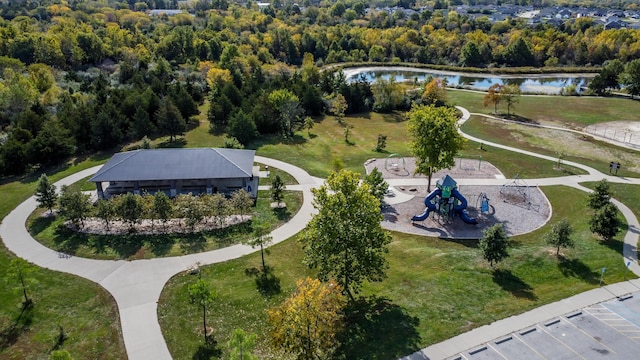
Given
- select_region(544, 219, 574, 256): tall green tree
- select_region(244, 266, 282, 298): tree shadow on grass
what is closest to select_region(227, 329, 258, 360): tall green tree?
select_region(244, 266, 282, 298): tree shadow on grass

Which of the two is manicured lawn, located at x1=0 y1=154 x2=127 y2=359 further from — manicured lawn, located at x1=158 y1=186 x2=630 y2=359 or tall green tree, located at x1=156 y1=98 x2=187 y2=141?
tall green tree, located at x1=156 y1=98 x2=187 y2=141

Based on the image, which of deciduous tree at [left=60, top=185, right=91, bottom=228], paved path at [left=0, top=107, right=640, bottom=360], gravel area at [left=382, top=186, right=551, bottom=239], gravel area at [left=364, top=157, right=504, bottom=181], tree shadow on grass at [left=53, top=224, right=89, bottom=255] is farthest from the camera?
gravel area at [left=364, top=157, right=504, bottom=181]

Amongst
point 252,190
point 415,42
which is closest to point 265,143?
point 252,190

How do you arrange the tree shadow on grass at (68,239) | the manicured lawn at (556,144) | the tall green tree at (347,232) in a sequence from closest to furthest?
the tall green tree at (347,232) < the tree shadow on grass at (68,239) < the manicured lawn at (556,144)

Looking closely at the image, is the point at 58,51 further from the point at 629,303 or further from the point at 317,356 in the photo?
the point at 629,303

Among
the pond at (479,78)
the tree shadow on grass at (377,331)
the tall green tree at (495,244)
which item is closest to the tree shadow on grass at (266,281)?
the tree shadow on grass at (377,331)

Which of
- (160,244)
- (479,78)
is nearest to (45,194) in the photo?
(160,244)

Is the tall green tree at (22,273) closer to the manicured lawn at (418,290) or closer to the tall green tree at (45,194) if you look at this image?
the manicured lawn at (418,290)
